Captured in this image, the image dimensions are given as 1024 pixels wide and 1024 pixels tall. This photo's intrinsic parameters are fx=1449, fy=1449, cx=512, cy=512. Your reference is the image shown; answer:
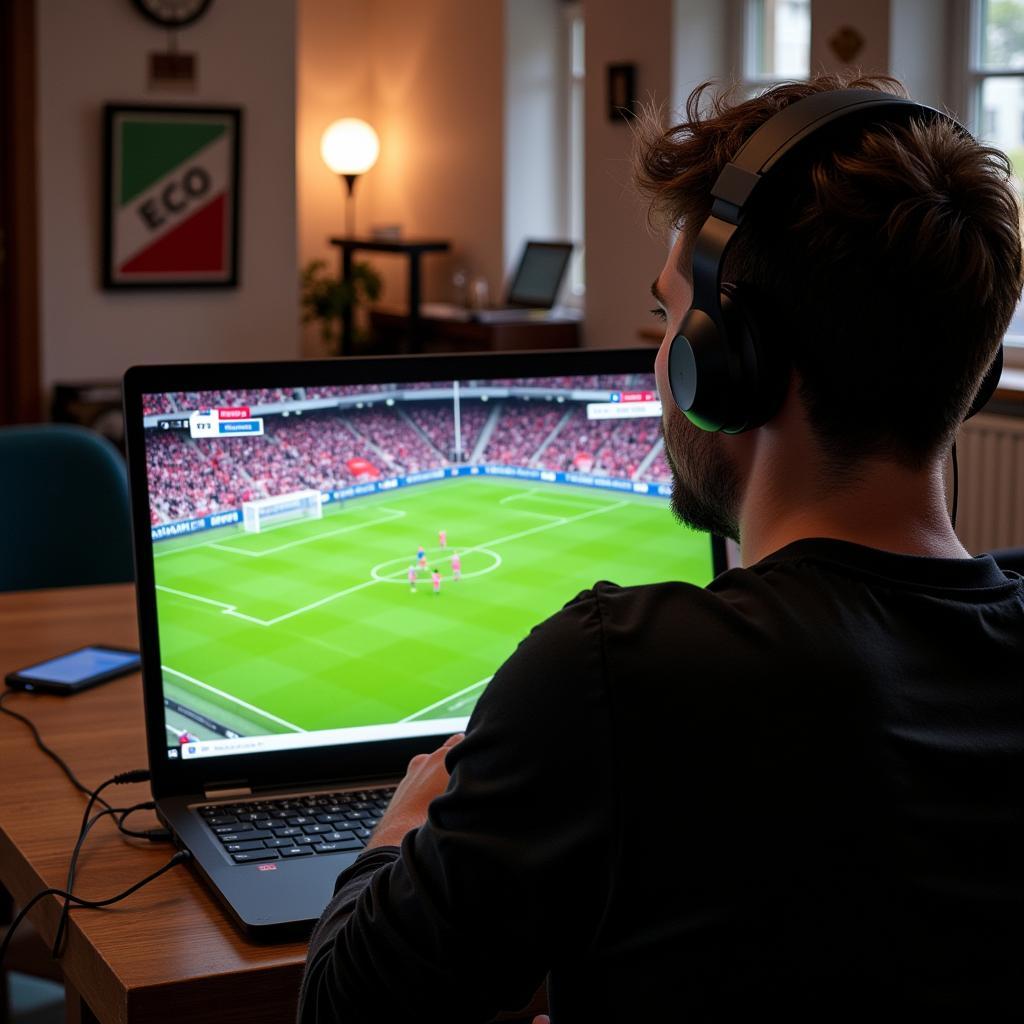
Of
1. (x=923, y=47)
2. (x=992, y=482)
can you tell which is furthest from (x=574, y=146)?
(x=992, y=482)

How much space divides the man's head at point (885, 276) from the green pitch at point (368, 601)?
0.57 metres

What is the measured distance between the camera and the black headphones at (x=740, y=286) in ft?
2.73

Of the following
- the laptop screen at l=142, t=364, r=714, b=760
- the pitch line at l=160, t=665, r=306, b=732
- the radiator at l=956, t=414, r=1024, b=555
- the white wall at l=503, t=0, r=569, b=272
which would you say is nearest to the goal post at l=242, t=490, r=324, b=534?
the laptop screen at l=142, t=364, r=714, b=760

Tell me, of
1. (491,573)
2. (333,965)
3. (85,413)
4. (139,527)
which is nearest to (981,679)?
(333,965)

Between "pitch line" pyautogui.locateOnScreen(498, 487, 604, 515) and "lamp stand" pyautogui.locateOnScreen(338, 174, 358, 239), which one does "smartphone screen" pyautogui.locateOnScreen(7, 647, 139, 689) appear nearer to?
"pitch line" pyautogui.locateOnScreen(498, 487, 604, 515)

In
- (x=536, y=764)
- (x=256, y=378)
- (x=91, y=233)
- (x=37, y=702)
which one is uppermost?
(x=91, y=233)

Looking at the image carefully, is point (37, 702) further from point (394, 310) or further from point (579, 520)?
point (394, 310)

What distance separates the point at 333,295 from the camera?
6512 mm

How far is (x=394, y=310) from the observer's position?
691 cm

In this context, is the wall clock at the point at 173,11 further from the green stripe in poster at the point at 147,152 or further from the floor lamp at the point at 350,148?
the floor lamp at the point at 350,148

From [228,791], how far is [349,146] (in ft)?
19.9

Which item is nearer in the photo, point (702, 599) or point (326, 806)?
point (702, 599)

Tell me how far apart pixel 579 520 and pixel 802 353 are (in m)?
0.62

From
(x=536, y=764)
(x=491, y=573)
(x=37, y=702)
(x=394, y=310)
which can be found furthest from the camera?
(x=394, y=310)
